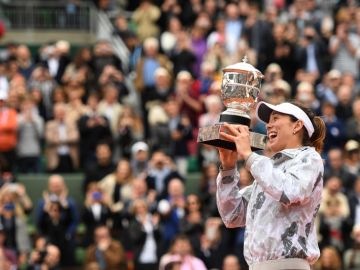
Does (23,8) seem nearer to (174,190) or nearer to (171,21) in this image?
(171,21)

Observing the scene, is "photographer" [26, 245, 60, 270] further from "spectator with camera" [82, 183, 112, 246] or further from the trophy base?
the trophy base

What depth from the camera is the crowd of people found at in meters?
14.9

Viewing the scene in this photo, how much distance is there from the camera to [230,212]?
7.60 m

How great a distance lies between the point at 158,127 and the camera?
1723 cm

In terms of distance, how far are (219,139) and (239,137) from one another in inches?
7.2

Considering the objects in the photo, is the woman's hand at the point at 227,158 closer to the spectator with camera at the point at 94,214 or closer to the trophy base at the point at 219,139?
the trophy base at the point at 219,139

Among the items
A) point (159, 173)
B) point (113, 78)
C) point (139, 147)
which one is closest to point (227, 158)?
point (159, 173)

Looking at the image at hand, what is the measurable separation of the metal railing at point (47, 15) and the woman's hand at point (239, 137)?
15.1m

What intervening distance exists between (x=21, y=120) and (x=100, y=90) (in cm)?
161

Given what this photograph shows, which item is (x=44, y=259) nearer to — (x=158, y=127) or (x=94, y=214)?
(x=94, y=214)

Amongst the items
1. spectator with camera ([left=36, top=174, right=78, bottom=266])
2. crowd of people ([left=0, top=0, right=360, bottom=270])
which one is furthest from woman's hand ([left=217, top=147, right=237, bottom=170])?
spectator with camera ([left=36, top=174, right=78, bottom=266])

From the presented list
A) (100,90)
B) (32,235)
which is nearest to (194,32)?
(100,90)

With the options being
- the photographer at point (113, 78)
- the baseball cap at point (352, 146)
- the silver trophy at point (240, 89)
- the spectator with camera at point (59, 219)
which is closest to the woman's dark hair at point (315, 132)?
the silver trophy at point (240, 89)

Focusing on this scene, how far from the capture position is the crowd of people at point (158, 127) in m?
14.9
